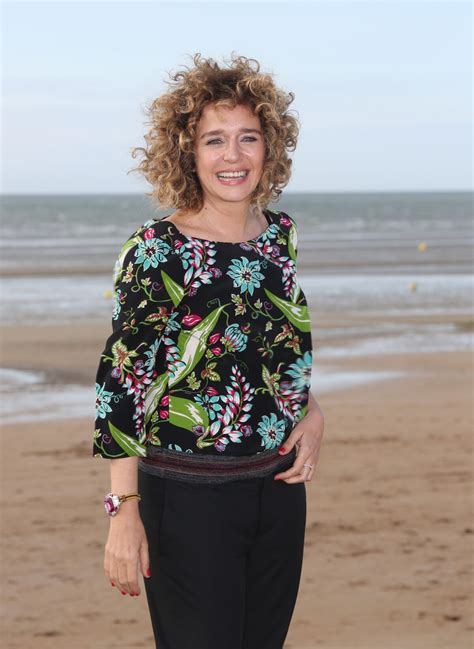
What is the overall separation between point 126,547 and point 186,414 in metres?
0.34

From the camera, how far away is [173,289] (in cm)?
230

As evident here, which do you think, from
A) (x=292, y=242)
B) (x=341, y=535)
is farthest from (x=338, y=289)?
(x=292, y=242)

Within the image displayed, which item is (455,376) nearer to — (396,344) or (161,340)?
(396,344)

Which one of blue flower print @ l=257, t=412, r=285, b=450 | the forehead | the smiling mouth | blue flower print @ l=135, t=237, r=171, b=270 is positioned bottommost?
blue flower print @ l=257, t=412, r=285, b=450

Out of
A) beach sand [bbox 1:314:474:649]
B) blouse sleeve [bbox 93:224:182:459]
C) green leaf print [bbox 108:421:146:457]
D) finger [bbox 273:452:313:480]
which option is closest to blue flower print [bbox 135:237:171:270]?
blouse sleeve [bbox 93:224:182:459]

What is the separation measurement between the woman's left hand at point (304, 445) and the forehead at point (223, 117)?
0.79 metres

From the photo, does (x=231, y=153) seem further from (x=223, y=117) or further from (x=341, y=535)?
(x=341, y=535)

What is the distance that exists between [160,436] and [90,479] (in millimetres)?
4291

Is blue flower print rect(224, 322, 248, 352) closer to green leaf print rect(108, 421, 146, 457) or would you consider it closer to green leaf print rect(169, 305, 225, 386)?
green leaf print rect(169, 305, 225, 386)

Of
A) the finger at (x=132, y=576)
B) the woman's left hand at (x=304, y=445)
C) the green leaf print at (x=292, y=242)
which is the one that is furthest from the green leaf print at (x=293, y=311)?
the finger at (x=132, y=576)

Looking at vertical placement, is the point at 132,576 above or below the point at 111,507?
below

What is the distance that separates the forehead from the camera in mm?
2473

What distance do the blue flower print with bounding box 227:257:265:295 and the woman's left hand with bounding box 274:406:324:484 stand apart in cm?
40

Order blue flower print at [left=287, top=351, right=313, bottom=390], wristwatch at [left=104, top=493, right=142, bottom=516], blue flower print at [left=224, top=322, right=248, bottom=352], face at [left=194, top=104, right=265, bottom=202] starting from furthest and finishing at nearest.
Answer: blue flower print at [left=287, top=351, right=313, bottom=390]
face at [left=194, top=104, right=265, bottom=202]
blue flower print at [left=224, top=322, right=248, bottom=352]
wristwatch at [left=104, top=493, right=142, bottom=516]
